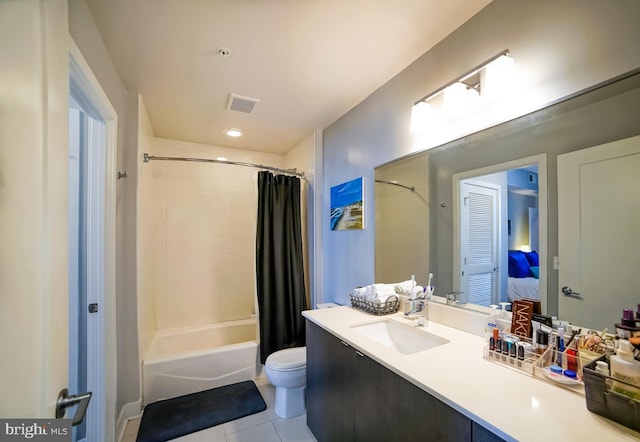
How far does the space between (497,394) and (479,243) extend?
0.79 m

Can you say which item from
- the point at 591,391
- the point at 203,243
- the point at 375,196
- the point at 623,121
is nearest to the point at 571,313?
the point at 591,391

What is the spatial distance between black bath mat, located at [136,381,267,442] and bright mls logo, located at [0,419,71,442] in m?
1.44

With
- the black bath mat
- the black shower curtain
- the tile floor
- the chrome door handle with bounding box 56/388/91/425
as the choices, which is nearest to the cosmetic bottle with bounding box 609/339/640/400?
the chrome door handle with bounding box 56/388/91/425

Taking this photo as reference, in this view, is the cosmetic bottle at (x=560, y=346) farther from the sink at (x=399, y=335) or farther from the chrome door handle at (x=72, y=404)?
the chrome door handle at (x=72, y=404)

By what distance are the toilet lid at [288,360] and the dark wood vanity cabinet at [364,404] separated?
9.4 inches

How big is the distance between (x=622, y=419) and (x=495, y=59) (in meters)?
1.33

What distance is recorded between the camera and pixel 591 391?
→ 0.75m

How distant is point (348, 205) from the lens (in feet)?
7.44

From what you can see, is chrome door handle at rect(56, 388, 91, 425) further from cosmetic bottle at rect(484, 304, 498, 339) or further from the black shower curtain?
the black shower curtain

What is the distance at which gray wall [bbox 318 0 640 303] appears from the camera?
922 millimetres

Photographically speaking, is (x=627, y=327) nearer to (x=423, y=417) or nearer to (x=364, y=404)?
(x=423, y=417)

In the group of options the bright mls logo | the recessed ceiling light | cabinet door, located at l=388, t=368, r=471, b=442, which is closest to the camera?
the bright mls logo

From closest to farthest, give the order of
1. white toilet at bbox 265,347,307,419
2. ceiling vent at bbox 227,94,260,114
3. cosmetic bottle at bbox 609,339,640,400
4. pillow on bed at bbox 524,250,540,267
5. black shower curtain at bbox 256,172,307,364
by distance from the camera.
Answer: cosmetic bottle at bbox 609,339,640,400 → pillow on bed at bbox 524,250,540,267 → white toilet at bbox 265,347,307,419 → ceiling vent at bbox 227,94,260,114 → black shower curtain at bbox 256,172,307,364

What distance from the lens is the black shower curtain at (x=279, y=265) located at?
255cm
